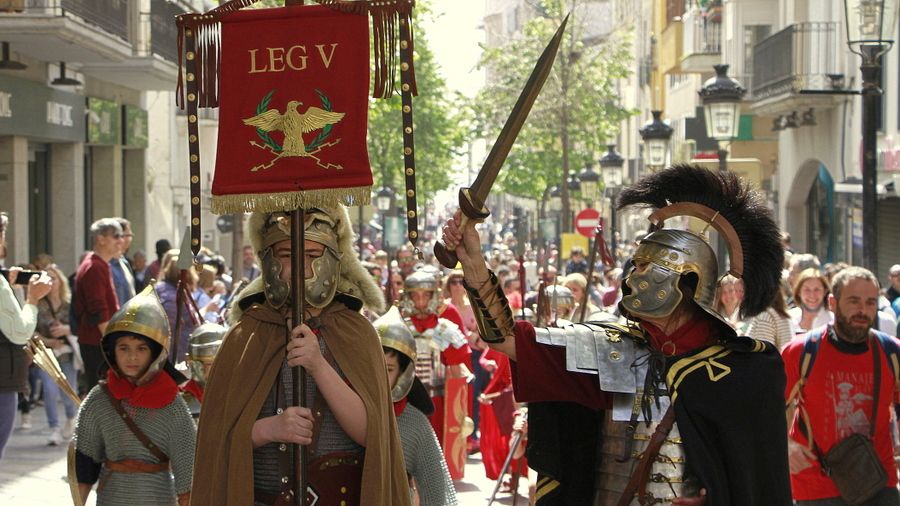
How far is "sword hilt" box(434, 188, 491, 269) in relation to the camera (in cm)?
479

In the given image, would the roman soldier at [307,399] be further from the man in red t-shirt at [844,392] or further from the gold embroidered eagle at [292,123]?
the man in red t-shirt at [844,392]

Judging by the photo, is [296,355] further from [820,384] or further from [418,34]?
[418,34]

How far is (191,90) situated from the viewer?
5523mm

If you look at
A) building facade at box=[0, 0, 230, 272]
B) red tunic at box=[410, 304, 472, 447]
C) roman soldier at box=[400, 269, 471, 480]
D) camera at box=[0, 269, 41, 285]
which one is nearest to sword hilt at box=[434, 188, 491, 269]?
camera at box=[0, 269, 41, 285]

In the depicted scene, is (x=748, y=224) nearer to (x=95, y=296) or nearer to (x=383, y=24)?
(x=383, y=24)

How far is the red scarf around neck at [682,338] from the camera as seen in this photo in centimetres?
547

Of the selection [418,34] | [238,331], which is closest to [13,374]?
[238,331]

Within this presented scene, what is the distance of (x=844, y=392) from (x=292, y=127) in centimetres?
354

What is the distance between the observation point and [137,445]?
6910mm

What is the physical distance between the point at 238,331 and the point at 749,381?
67.4 inches

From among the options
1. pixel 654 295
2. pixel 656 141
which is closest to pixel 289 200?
pixel 654 295

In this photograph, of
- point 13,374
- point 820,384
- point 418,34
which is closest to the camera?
point 820,384

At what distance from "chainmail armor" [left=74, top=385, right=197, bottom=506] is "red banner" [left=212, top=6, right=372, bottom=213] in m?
1.74

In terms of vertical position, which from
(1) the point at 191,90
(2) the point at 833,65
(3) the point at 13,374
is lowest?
(3) the point at 13,374
